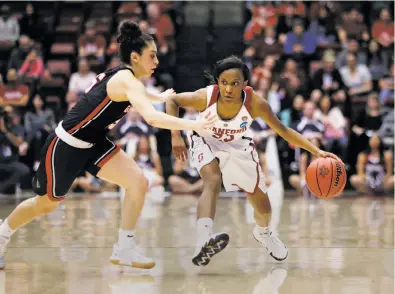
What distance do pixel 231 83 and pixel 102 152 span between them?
3.07ft

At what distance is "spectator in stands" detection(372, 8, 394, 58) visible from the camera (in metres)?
13.2

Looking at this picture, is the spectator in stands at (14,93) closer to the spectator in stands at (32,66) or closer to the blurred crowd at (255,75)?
the blurred crowd at (255,75)

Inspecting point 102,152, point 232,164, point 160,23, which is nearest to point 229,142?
point 232,164

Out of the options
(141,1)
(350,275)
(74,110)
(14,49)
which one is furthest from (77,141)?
(141,1)

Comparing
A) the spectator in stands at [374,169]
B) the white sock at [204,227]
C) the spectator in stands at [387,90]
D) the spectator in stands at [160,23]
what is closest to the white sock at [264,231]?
the white sock at [204,227]

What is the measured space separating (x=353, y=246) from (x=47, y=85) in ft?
22.9

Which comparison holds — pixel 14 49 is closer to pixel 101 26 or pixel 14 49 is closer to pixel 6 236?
pixel 101 26

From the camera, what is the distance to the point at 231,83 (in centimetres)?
531

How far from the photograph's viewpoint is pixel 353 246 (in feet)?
21.2

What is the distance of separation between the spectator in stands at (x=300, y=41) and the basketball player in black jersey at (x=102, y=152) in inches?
313

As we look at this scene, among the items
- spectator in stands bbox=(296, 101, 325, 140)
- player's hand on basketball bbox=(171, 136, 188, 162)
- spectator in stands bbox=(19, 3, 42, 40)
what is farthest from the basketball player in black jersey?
spectator in stands bbox=(19, 3, 42, 40)

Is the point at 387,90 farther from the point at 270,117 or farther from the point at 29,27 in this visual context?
the point at 270,117

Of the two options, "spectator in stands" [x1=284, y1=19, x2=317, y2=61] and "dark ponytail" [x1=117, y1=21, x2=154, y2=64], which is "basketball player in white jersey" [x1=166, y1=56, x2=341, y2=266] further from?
"spectator in stands" [x1=284, y1=19, x2=317, y2=61]

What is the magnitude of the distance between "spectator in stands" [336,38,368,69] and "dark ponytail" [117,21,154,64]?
7.93 metres
